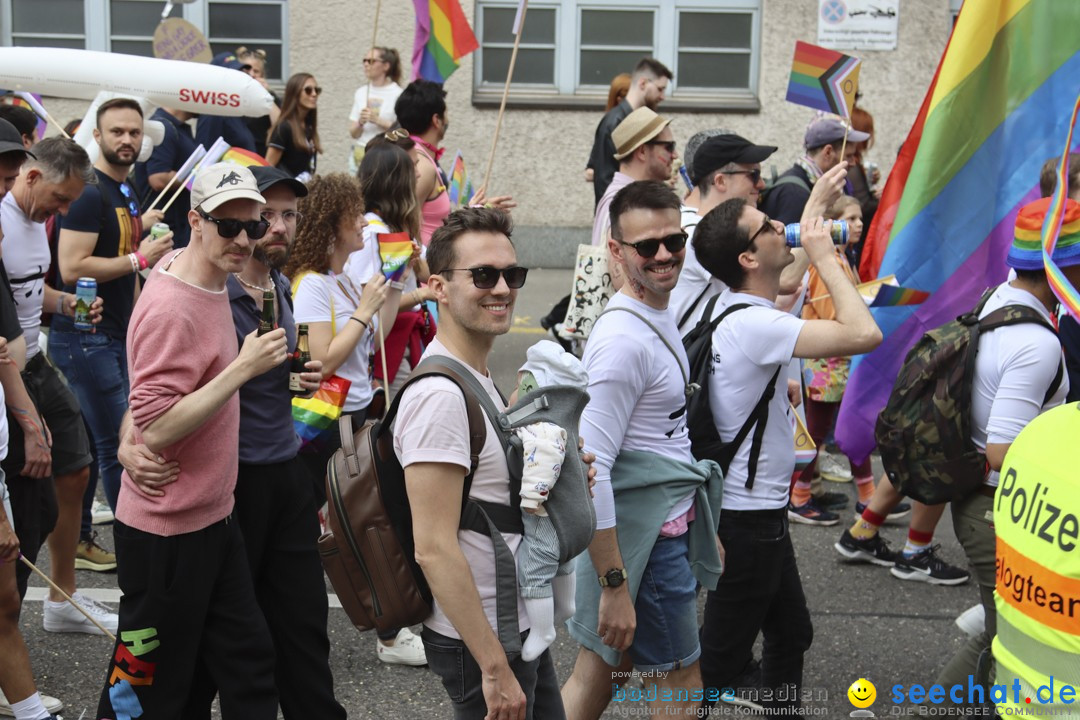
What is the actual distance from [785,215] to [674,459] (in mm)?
3787

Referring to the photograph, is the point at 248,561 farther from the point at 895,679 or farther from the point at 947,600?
the point at 947,600

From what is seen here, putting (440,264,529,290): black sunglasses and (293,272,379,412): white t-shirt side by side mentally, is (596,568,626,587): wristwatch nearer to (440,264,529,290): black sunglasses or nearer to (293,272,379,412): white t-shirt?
(440,264,529,290): black sunglasses

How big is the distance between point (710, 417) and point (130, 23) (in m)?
10.8

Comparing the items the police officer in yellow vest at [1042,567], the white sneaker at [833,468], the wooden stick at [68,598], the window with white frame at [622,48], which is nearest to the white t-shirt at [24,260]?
the wooden stick at [68,598]

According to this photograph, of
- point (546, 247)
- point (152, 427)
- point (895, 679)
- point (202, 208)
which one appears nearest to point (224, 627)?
point (152, 427)

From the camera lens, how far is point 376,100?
413 inches

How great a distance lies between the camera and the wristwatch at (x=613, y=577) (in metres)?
3.39

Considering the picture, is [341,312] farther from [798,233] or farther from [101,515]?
[101,515]

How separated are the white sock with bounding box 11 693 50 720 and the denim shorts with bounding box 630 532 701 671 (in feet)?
6.48

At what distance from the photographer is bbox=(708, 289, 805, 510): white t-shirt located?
388 centimetres

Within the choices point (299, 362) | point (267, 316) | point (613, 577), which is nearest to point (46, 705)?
point (299, 362)

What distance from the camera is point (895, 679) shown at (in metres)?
4.84

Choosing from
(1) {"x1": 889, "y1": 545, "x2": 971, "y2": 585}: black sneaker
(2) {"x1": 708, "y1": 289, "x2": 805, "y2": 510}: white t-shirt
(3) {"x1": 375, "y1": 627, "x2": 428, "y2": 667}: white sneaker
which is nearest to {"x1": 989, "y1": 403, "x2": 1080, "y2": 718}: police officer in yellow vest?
(2) {"x1": 708, "y1": 289, "x2": 805, "y2": 510}: white t-shirt

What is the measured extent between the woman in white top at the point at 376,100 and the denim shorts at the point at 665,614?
7085 millimetres
